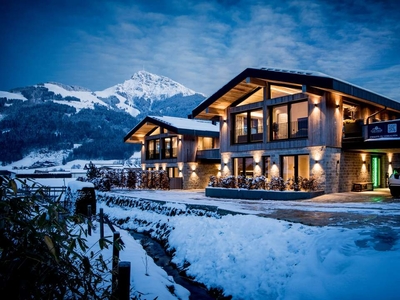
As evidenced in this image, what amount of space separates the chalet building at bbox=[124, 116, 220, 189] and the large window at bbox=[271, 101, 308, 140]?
805cm

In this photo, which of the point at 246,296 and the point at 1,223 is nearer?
the point at 1,223

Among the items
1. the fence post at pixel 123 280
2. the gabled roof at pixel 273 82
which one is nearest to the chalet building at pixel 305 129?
the gabled roof at pixel 273 82

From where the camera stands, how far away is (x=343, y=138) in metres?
18.1

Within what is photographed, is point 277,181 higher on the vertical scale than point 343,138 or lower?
lower

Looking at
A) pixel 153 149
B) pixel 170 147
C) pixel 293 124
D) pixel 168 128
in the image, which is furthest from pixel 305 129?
pixel 153 149

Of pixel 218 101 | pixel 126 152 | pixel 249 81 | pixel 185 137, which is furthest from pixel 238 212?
pixel 126 152

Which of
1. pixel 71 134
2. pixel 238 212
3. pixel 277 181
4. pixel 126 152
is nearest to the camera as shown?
pixel 238 212

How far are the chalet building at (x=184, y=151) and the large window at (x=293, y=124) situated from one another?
26.4 feet

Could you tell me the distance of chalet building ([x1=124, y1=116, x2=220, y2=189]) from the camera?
27.9 meters

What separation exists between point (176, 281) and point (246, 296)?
7.30 ft

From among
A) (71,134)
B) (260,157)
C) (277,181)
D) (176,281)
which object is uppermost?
(71,134)

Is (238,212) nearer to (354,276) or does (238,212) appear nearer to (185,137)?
(354,276)

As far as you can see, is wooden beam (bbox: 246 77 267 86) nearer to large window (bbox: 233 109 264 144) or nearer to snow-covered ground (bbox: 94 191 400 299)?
large window (bbox: 233 109 264 144)

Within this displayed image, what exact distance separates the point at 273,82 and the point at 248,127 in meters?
3.46
